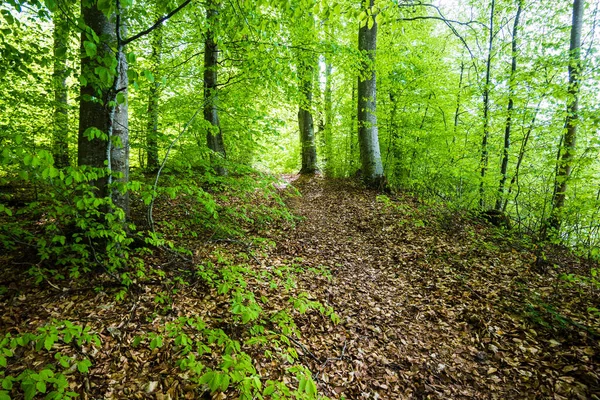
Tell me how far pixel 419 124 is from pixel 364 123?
8.00 ft

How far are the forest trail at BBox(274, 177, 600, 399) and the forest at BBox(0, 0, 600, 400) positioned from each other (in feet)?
0.10

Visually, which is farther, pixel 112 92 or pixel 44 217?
pixel 44 217

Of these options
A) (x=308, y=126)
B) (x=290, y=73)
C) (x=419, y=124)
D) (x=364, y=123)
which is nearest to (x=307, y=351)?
(x=290, y=73)

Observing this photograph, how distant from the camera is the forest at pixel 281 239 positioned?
2578mm

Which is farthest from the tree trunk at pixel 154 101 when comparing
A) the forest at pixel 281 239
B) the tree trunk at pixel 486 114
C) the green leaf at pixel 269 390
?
the tree trunk at pixel 486 114

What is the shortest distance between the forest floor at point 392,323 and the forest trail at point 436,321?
0.02 m

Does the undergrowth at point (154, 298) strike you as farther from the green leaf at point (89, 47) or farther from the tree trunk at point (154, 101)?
the tree trunk at point (154, 101)

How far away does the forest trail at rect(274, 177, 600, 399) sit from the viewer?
124 inches

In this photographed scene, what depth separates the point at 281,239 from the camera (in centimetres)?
626

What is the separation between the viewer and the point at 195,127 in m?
5.45

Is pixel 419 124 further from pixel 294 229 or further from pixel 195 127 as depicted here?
pixel 195 127

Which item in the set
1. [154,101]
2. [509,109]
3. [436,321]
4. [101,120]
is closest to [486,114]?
[509,109]

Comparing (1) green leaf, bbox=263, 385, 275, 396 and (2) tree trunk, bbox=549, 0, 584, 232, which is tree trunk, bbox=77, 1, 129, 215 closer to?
(1) green leaf, bbox=263, 385, 275, 396

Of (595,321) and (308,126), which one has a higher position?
(308,126)
